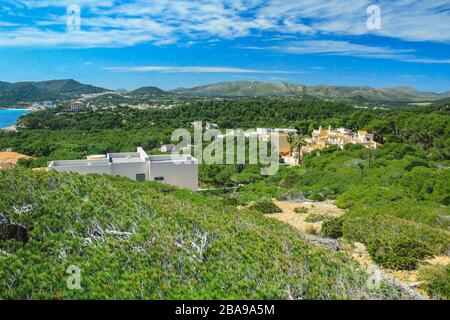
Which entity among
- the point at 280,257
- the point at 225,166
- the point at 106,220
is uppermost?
the point at 106,220

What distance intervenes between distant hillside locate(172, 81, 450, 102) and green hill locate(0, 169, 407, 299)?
376 ft

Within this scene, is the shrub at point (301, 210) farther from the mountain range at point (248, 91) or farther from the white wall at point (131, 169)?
the mountain range at point (248, 91)

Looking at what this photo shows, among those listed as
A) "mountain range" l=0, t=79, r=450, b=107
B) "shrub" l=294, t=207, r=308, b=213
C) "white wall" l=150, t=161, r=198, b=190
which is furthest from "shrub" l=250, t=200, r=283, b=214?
"mountain range" l=0, t=79, r=450, b=107

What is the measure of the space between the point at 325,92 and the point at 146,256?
5675 inches

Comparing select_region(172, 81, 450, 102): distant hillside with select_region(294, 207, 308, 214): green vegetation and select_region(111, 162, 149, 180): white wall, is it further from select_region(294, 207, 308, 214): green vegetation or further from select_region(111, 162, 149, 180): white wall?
select_region(294, 207, 308, 214): green vegetation

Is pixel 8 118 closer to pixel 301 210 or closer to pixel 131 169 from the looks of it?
pixel 131 169

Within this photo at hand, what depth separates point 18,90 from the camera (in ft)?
387

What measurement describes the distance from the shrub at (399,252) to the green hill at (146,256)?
238 cm

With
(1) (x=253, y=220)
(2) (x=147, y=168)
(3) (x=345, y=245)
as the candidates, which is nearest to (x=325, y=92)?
(2) (x=147, y=168)

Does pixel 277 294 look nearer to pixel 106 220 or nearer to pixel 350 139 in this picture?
pixel 106 220

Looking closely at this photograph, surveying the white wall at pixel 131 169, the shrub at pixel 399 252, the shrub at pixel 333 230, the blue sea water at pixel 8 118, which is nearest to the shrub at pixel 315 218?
the shrub at pixel 333 230

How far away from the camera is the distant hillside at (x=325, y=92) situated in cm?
12900
